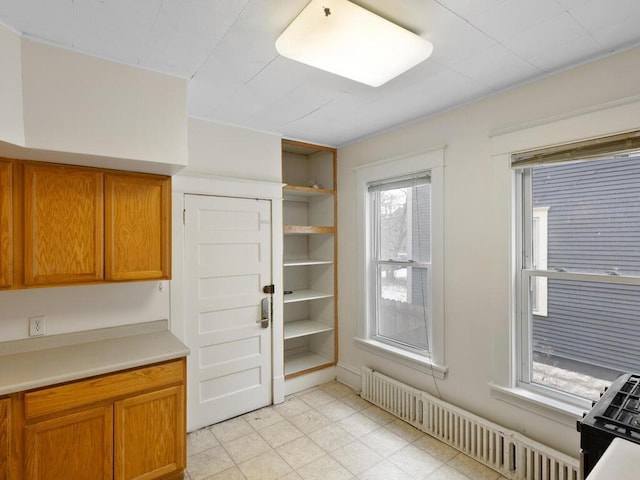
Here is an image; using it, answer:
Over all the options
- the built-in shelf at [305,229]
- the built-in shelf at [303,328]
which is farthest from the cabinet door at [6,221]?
the built-in shelf at [303,328]

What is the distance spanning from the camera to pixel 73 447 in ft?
5.90

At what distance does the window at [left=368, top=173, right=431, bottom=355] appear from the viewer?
9.65 ft

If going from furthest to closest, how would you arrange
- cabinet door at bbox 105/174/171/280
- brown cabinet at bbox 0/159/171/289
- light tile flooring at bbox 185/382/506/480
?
light tile flooring at bbox 185/382/506/480 → cabinet door at bbox 105/174/171/280 → brown cabinet at bbox 0/159/171/289

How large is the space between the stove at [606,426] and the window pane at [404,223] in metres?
1.66

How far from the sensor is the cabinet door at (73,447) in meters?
1.71

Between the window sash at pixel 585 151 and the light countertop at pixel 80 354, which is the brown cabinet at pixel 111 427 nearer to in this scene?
the light countertop at pixel 80 354

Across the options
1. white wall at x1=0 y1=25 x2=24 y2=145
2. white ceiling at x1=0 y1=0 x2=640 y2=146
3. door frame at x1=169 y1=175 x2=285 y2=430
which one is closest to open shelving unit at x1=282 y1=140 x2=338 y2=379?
door frame at x1=169 y1=175 x2=285 y2=430

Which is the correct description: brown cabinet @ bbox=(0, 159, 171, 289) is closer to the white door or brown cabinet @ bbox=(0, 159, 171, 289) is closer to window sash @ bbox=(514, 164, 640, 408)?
the white door

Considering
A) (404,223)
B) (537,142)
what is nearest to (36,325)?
(404,223)

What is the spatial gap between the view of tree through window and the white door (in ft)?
7.23

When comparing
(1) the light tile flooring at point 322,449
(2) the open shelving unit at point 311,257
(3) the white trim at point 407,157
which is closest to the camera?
(1) the light tile flooring at point 322,449

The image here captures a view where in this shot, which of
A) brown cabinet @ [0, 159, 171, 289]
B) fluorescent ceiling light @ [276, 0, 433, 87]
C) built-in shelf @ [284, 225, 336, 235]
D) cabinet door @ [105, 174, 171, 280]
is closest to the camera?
fluorescent ceiling light @ [276, 0, 433, 87]

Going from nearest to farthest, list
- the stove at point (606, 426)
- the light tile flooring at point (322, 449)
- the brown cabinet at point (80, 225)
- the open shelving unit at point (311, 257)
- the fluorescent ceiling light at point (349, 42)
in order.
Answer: the stove at point (606, 426) → the fluorescent ceiling light at point (349, 42) → the brown cabinet at point (80, 225) → the light tile flooring at point (322, 449) → the open shelving unit at point (311, 257)

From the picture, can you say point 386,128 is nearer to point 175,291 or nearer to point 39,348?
point 175,291
